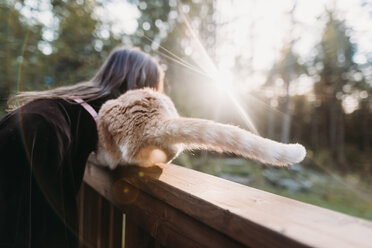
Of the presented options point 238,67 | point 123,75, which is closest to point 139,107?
point 123,75

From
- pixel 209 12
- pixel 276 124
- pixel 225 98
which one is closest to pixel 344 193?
pixel 276 124

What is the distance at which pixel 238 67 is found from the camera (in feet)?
27.5

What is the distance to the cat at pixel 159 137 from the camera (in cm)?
57

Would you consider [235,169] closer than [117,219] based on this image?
No

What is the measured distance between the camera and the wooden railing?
40cm

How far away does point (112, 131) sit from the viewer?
2.97 ft

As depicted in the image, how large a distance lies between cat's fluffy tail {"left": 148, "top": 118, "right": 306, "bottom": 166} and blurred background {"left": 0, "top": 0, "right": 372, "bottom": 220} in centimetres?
27

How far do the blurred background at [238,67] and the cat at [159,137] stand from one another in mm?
220

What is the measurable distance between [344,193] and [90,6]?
9246 millimetres

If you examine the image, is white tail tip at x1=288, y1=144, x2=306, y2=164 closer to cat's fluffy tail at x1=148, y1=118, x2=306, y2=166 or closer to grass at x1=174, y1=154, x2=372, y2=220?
cat's fluffy tail at x1=148, y1=118, x2=306, y2=166

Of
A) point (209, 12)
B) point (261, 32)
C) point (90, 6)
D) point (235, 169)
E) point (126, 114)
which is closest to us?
point (126, 114)

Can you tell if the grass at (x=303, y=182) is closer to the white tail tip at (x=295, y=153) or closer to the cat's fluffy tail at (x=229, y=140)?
the cat's fluffy tail at (x=229, y=140)

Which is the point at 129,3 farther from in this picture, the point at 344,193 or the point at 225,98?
the point at 344,193

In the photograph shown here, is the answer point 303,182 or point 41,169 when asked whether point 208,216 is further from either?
point 303,182
